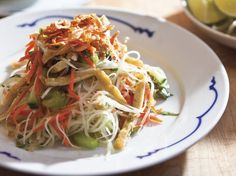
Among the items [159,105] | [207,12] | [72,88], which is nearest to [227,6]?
[207,12]

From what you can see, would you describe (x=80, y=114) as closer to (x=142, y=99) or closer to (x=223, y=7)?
(x=142, y=99)

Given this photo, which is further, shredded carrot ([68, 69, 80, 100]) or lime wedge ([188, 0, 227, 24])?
lime wedge ([188, 0, 227, 24])

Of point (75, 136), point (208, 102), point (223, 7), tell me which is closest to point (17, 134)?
point (75, 136)

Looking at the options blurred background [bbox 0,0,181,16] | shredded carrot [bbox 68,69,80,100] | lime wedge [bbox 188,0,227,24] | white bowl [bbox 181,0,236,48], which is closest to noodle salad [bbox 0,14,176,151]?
shredded carrot [bbox 68,69,80,100]

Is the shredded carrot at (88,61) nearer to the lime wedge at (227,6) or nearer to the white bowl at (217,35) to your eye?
the white bowl at (217,35)

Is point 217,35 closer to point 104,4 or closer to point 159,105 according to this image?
point 159,105

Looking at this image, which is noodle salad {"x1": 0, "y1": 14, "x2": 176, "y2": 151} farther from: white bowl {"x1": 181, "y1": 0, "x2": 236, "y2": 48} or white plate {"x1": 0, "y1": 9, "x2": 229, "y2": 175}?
white bowl {"x1": 181, "y1": 0, "x2": 236, "y2": 48}

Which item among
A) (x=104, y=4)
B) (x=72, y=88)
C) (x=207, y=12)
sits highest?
(x=72, y=88)

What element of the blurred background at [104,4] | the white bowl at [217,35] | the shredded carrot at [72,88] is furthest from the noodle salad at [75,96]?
the blurred background at [104,4]
